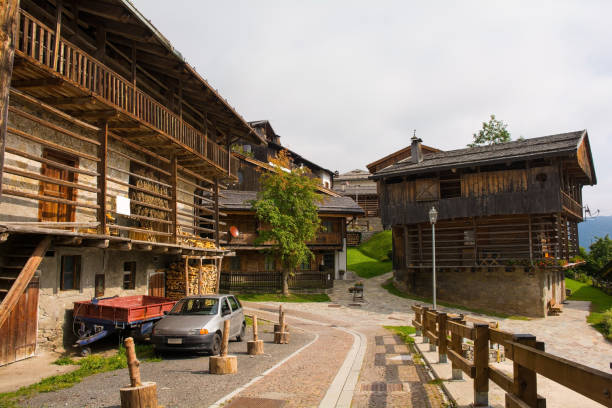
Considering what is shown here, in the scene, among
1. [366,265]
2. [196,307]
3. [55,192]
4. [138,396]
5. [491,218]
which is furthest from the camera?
[366,265]

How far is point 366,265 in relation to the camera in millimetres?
43688

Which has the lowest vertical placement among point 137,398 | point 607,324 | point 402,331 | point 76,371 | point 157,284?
point 607,324

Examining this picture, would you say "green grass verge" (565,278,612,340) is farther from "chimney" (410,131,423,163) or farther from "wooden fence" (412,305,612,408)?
"wooden fence" (412,305,612,408)

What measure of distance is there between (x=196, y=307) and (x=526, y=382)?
10.4m

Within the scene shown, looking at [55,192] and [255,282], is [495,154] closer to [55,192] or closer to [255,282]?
[255,282]

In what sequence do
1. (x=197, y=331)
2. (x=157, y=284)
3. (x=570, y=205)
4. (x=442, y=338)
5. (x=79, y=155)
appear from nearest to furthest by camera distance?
(x=442, y=338) < (x=197, y=331) < (x=79, y=155) < (x=157, y=284) < (x=570, y=205)

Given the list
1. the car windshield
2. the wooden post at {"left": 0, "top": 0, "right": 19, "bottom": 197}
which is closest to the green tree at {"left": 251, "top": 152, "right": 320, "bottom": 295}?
the car windshield

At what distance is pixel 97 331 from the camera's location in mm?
12648

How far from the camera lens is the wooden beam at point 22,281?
955 centimetres

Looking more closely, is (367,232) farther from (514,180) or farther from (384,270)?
(514,180)

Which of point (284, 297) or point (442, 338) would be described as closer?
point (442, 338)

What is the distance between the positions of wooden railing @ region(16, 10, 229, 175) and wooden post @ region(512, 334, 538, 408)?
11.1 meters

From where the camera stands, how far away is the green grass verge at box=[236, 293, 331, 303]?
29.1 meters

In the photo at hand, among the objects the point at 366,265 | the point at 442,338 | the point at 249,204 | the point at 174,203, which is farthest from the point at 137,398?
the point at 366,265
